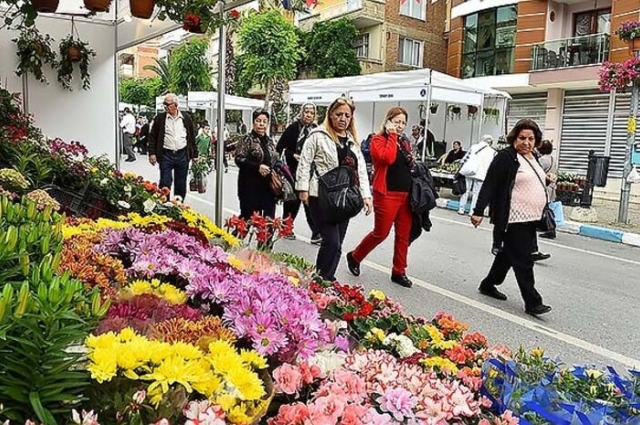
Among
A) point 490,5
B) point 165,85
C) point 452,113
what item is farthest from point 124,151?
point 165,85

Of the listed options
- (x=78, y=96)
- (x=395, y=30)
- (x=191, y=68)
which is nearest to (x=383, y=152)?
(x=78, y=96)

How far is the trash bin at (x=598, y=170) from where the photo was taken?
11336mm

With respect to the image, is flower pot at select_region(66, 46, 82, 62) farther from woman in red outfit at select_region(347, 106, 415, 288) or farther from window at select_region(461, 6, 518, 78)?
window at select_region(461, 6, 518, 78)

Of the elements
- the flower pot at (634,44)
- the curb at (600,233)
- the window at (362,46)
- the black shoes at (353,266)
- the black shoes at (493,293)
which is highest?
the window at (362,46)

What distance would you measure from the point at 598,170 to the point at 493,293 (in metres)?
6.99

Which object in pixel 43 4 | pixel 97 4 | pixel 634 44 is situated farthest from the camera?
pixel 634 44

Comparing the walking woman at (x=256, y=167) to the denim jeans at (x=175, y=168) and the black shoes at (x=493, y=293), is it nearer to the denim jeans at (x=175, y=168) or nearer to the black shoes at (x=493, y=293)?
the denim jeans at (x=175, y=168)

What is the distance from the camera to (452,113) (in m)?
19.6

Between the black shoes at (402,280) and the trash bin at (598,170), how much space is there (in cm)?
711

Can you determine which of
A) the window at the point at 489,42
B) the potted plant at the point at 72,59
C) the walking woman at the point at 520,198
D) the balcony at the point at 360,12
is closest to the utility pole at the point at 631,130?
the walking woman at the point at 520,198

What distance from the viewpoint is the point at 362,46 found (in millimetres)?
28234

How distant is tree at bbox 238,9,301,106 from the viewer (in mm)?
26281

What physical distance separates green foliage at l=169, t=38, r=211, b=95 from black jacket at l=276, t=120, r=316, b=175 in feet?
82.5

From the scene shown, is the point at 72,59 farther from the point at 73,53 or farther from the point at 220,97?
the point at 220,97
